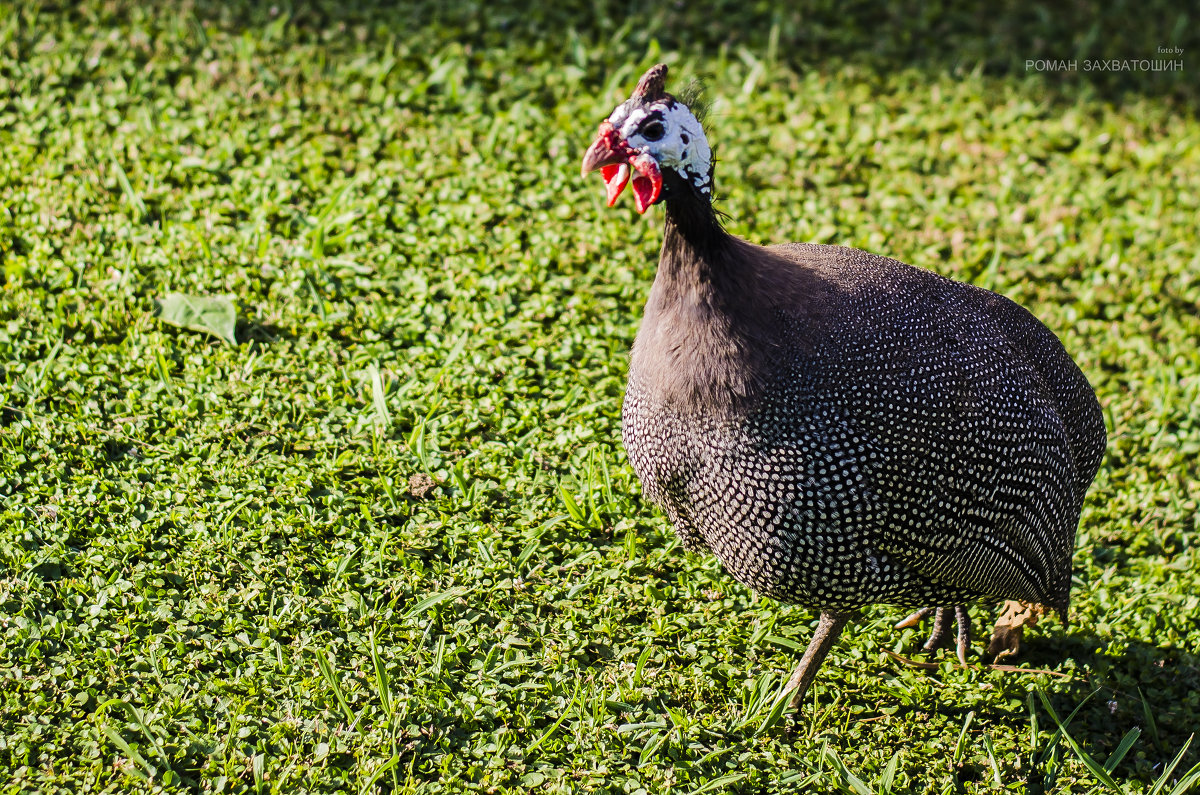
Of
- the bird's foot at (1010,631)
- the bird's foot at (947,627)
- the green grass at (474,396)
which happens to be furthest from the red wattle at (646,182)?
the bird's foot at (1010,631)

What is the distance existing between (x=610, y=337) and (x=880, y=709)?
1.78m

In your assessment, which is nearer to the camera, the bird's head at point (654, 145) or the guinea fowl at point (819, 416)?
the bird's head at point (654, 145)

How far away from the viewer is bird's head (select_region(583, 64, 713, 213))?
8.89 ft

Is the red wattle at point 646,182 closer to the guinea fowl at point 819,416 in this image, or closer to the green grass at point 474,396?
the guinea fowl at point 819,416

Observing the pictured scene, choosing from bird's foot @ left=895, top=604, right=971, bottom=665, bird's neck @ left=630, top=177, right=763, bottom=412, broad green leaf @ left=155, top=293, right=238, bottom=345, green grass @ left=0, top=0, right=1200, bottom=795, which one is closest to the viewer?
bird's neck @ left=630, top=177, right=763, bottom=412

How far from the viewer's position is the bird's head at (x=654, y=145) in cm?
271

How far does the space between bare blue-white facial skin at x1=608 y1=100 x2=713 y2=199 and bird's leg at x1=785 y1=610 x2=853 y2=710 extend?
4.50 ft

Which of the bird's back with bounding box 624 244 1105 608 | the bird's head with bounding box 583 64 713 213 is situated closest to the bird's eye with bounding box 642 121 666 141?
the bird's head with bounding box 583 64 713 213

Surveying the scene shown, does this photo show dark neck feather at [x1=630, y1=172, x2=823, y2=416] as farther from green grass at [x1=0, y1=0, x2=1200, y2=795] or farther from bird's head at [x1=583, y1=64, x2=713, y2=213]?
green grass at [x1=0, y1=0, x2=1200, y2=795]

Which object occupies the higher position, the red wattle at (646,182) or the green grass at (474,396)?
the red wattle at (646,182)

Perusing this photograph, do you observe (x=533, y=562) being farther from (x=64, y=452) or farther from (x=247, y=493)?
(x=64, y=452)

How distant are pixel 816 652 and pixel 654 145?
1.59 m

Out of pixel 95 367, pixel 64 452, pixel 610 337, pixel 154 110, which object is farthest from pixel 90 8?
pixel 610 337

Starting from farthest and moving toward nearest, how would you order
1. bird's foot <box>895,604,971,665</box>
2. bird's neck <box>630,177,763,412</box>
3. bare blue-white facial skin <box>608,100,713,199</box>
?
bird's foot <box>895,604,971,665</box> < bird's neck <box>630,177,763,412</box> < bare blue-white facial skin <box>608,100,713,199</box>
